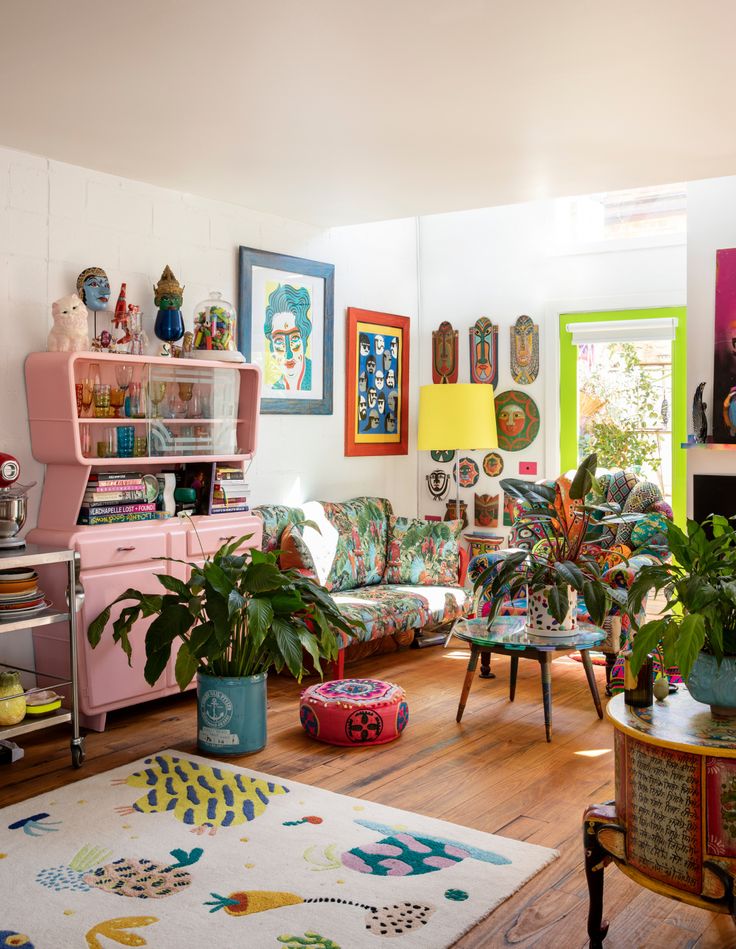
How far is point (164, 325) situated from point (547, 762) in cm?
268

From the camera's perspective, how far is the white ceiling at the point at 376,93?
2898 mm

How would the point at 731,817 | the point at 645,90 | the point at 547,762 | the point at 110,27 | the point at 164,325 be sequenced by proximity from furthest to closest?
the point at 164,325 → the point at 547,762 → the point at 645,90 → the point at 110,27 → the point at 731,817

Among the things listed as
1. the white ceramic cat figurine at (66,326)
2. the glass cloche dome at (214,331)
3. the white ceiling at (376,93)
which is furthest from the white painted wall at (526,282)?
the white ceramic cat figurine at (66,326)

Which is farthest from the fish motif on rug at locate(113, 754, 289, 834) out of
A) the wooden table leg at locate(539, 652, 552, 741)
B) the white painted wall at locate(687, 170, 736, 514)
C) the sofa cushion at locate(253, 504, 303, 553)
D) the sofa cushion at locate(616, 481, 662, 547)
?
the white painted wall at locate(687, 170, 736, 514)

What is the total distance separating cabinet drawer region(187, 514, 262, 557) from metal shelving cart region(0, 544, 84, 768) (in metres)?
0.75

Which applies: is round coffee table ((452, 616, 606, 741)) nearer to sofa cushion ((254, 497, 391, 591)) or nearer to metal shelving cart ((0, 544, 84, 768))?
sofa cushion ((254, 497, 391, 591))

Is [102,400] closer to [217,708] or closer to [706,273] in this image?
[217,708]

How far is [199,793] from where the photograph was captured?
137 inches

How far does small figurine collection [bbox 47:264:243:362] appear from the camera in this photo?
13.9ft

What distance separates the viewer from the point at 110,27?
2.96 m

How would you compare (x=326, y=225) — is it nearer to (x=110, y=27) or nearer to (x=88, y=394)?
(x=88, y=394)

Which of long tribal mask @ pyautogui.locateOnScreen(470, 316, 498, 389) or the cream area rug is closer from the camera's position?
the cream area rug

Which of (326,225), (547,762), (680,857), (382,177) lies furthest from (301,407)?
(680,857)

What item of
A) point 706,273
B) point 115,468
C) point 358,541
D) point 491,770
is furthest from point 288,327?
point 491,770
